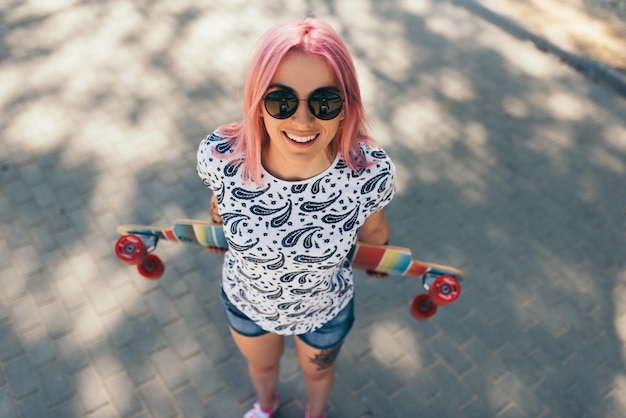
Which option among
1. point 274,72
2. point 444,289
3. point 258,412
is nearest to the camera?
point 274,72

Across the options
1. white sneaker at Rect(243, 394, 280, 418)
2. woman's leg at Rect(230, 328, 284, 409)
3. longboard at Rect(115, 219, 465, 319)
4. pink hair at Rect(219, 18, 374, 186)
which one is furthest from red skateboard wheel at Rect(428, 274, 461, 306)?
white sneaker at Rect(243, 394, 280, 418)

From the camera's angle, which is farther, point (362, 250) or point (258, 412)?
point (258, 412)

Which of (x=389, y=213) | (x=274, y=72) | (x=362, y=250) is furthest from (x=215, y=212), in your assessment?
(x=389, y=213)

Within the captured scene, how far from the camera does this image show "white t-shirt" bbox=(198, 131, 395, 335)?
5.68 feet

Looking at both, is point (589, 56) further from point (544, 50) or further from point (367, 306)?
point (367, 306)

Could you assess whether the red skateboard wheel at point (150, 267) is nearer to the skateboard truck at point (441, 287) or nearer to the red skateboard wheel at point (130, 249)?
the red skateboard wheel at point (130, 249)

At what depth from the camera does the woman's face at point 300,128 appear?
1519 mm

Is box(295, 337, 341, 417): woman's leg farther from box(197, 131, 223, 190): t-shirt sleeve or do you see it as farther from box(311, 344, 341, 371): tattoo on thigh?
box(197, 131, 223, 190): t-shirt sleeve

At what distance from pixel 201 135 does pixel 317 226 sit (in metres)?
3.01

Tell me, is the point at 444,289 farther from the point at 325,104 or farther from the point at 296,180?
the point at 325,104

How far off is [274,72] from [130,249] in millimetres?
1051

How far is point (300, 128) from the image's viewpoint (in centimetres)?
158

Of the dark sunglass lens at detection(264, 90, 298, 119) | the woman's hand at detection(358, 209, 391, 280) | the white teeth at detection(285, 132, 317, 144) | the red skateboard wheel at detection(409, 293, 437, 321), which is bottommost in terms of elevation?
the red skateboard wheel at detection(409, 293, 437, 321)

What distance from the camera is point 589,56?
5.59m
